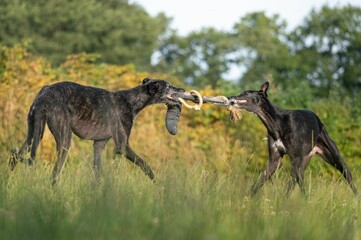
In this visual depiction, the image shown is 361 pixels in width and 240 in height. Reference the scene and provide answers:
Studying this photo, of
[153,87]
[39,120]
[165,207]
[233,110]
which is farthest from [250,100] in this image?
[165,207]

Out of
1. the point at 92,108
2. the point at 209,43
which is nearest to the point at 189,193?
the point at 92,108

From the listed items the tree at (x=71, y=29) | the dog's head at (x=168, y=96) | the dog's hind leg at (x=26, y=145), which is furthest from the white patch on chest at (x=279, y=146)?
the tree at (x=71, y=29)

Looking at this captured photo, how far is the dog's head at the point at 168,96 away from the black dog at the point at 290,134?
30.8 inches

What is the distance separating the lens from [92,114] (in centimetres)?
936

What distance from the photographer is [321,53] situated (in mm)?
55438

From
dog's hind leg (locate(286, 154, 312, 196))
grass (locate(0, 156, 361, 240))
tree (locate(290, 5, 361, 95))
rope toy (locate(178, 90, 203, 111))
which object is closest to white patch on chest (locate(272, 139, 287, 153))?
dog's hind leg (locate(286, 154, 312, 196))

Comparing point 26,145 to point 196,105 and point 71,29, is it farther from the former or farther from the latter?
point 71,29

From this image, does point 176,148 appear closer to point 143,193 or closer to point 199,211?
point 143,193

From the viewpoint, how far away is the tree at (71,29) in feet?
129

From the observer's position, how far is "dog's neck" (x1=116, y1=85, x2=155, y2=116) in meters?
9.74

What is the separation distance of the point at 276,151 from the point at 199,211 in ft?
12.4

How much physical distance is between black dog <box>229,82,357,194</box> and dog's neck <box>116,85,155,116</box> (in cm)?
113

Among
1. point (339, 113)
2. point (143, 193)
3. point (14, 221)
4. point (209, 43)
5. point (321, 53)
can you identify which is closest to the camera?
point (14, 221)

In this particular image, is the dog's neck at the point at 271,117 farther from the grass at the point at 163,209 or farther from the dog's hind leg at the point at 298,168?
the grass at the point at 163,209
